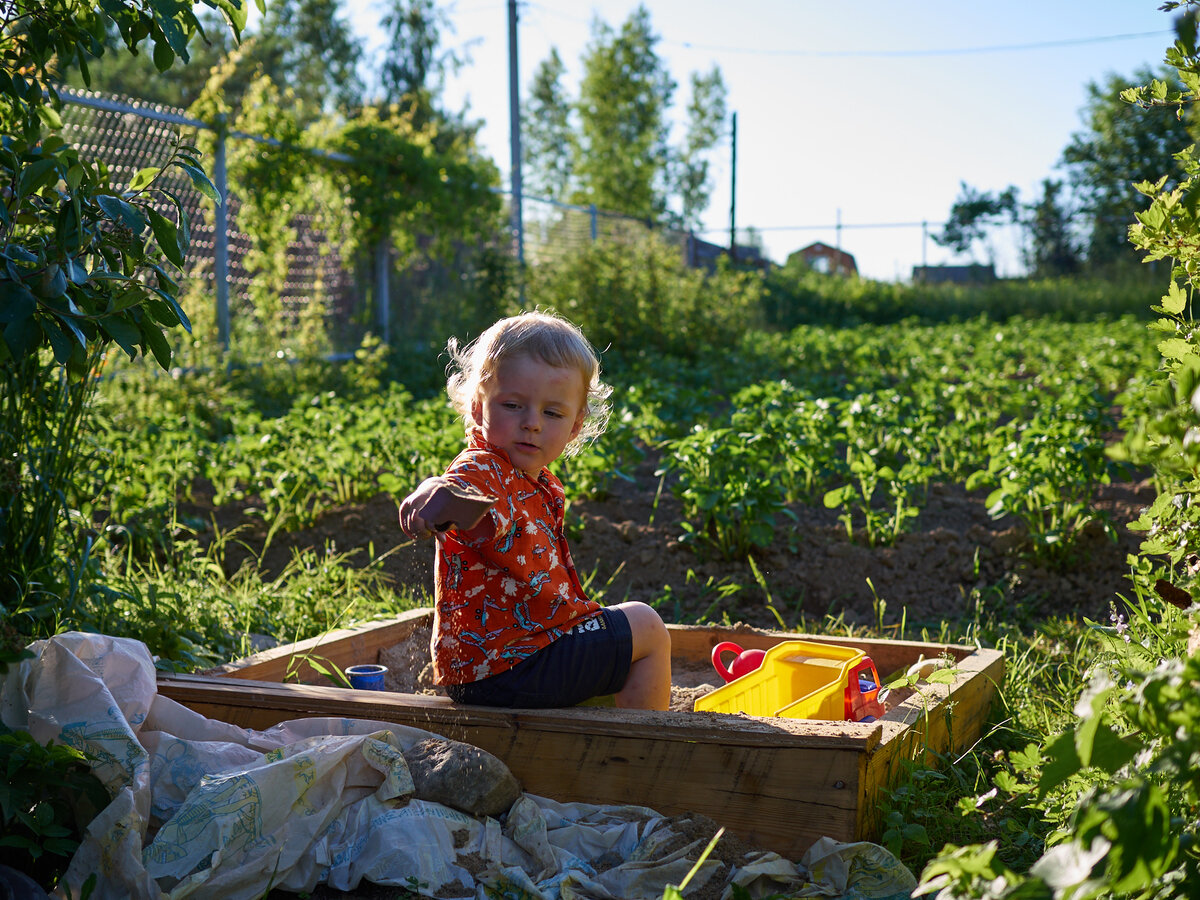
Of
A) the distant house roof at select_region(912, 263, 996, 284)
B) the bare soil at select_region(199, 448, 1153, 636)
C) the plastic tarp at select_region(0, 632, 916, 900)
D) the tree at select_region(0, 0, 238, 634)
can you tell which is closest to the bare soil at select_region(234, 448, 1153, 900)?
the bare soil at select_region(199, 448, 1153, 636)

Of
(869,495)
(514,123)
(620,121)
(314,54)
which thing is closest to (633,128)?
(620,121)

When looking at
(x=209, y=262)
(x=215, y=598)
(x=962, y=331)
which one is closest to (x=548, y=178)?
(x=962, y=331)

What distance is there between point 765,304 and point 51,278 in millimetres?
23493

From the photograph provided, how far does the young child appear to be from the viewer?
2.36 m

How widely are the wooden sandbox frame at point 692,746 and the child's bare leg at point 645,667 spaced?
21 centimetres

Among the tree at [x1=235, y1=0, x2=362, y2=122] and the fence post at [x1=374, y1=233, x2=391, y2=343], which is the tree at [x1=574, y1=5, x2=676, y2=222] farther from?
the fence post at [x1=374, y1=233, x2=391, y2=343]

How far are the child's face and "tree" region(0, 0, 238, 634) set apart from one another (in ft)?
2.30

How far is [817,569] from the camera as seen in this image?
165 inches

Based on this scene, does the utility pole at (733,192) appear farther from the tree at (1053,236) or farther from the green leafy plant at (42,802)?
the green leafy plant at (42,802)

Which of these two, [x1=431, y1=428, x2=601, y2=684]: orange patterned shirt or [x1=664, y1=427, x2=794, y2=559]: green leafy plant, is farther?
[x1=664, y1=427, x2=794, y2=559]: green leafy plant

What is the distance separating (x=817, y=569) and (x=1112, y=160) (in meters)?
32.8

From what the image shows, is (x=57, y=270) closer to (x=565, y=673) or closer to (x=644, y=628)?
(x=565, y=673)

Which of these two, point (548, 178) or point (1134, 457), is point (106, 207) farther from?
point (548, 178)

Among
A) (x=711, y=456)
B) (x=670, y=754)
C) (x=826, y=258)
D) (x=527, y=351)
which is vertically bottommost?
(x=670, y=754)
